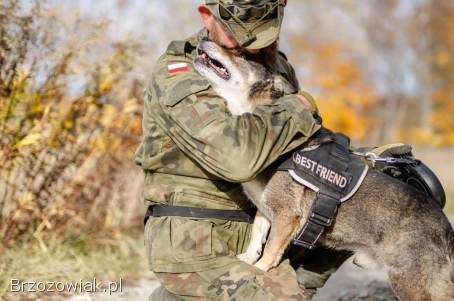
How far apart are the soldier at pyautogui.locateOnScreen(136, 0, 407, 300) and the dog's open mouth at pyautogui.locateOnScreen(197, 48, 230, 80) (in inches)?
3.0

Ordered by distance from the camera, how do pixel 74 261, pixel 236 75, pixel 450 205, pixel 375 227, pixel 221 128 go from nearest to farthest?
pixel 221 128 < pixel 375 227 < pixel 236 75 < pixel 74 261 < pixel 450 205

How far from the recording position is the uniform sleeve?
3.03 meters

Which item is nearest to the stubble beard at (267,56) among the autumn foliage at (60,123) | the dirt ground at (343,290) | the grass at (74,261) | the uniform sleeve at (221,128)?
the uniform sleeve at (221,128)

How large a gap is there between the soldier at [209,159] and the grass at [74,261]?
6.45 ft

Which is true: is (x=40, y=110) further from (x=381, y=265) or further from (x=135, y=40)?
(x=381, y=265)

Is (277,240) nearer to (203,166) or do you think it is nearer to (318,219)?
(318,219)

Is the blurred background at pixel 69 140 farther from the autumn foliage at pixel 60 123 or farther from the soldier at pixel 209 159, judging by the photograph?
the soldier at pixel 209 159

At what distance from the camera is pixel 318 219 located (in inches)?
132

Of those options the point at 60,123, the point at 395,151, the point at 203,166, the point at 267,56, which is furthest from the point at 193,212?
the point at 60,123

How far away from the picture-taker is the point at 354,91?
2378 cm

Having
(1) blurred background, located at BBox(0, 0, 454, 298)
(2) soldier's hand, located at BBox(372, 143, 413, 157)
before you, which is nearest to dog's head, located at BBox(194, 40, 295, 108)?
(2) soldier's hand, located at BBox(372, 143, 413, 157)

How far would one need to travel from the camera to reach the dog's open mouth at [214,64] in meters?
3.56

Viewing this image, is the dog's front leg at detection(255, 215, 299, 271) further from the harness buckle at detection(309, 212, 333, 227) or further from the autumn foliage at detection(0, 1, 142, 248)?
the autumn foliage at detection(0, 1, 142, 248)

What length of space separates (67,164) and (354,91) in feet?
63.8
